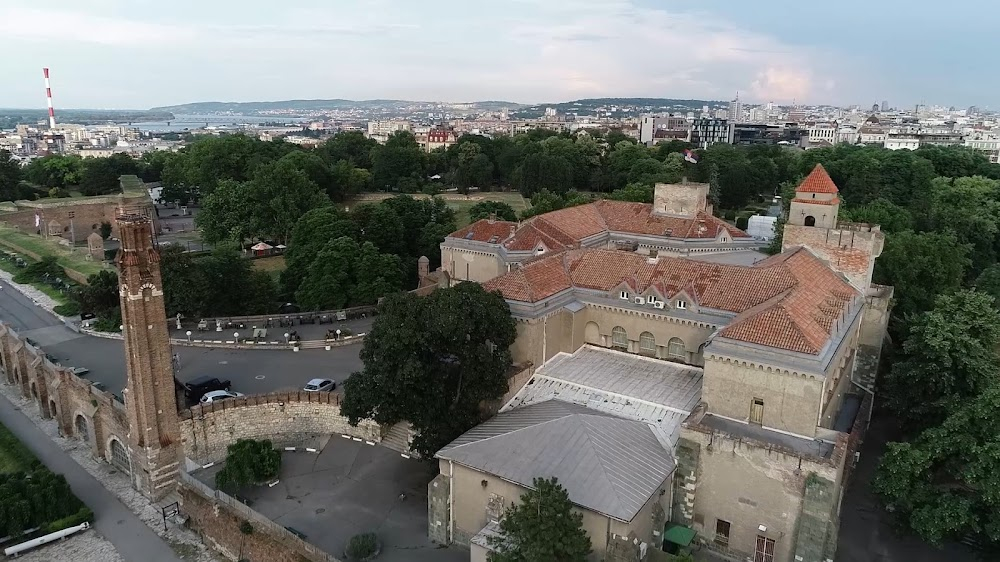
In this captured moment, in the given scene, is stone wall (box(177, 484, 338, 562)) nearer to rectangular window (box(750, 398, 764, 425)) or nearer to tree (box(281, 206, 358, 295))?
rectangular window (box(750, 398, 764, 425))

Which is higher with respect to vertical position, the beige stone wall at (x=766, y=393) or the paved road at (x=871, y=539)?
the beige stone wall at (x=766, y=393)

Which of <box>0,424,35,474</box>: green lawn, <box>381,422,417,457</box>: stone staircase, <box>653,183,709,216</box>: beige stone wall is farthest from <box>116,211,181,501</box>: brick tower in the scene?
<box>653,183,709,216</box>: beige stone wall

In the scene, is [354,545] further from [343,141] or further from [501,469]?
[343,141]

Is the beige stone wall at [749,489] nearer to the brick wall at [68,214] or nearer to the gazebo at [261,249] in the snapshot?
the gazebo at [261,249]

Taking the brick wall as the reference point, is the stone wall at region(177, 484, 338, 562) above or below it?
below

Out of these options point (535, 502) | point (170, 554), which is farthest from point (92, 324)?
point (535, 502)

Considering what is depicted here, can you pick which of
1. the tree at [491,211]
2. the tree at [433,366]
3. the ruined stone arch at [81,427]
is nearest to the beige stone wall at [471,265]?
the tree at [433,366]
